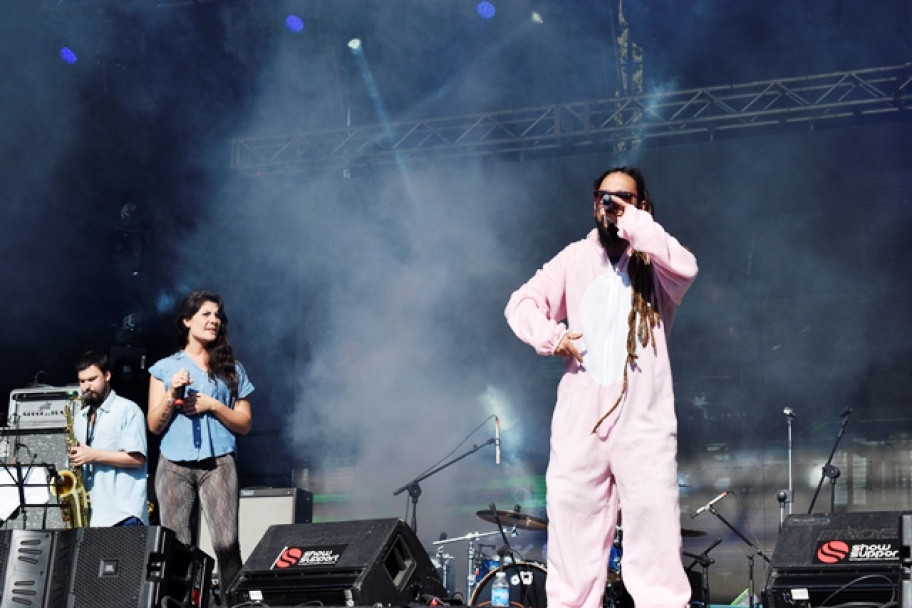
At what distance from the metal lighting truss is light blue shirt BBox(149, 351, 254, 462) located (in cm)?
505

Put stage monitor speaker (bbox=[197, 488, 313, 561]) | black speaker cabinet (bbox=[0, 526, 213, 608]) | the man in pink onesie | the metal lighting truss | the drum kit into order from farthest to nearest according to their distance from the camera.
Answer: the metal lighting truss, stage monitor speaker (bbox=[197, 488, 313, 561]), the drum kit, black speaker cabinet (bbox=[0, 526, 213, 608]), the man in pink onesie

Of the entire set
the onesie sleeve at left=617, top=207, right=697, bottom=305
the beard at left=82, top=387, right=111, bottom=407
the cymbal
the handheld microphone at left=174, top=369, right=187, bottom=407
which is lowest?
the cymbal

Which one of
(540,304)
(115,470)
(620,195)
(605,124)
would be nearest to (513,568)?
(115,470)

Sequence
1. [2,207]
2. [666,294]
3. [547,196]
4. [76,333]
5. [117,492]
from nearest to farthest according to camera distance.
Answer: [666,294] → [117,492] → [2,207] → [76,333] → [547,196]

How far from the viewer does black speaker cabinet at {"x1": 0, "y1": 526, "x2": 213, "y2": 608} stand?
362 centimetres

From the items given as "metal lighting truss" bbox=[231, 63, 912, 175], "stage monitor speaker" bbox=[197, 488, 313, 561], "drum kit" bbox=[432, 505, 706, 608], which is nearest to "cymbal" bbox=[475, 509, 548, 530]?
"drum kit" bbox=[432, 505, 706, 608]

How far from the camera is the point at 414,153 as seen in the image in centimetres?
951

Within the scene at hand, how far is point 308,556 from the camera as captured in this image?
13.2ft

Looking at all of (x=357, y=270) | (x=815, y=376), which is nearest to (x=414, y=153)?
(x=357, y=270)

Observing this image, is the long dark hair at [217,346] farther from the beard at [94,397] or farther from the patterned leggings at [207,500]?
the beard at [94,397]

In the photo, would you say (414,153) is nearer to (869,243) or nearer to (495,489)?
(495,489)

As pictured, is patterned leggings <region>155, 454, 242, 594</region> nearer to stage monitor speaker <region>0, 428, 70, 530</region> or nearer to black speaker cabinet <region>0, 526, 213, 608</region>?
black speaker cabinet <region>0, 526, 213, 608</region>

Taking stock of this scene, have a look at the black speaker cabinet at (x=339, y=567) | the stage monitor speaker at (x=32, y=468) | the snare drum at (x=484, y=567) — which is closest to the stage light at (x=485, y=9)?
the snare drum at (x=484, y=567)

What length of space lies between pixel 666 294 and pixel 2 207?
20.0 feet
